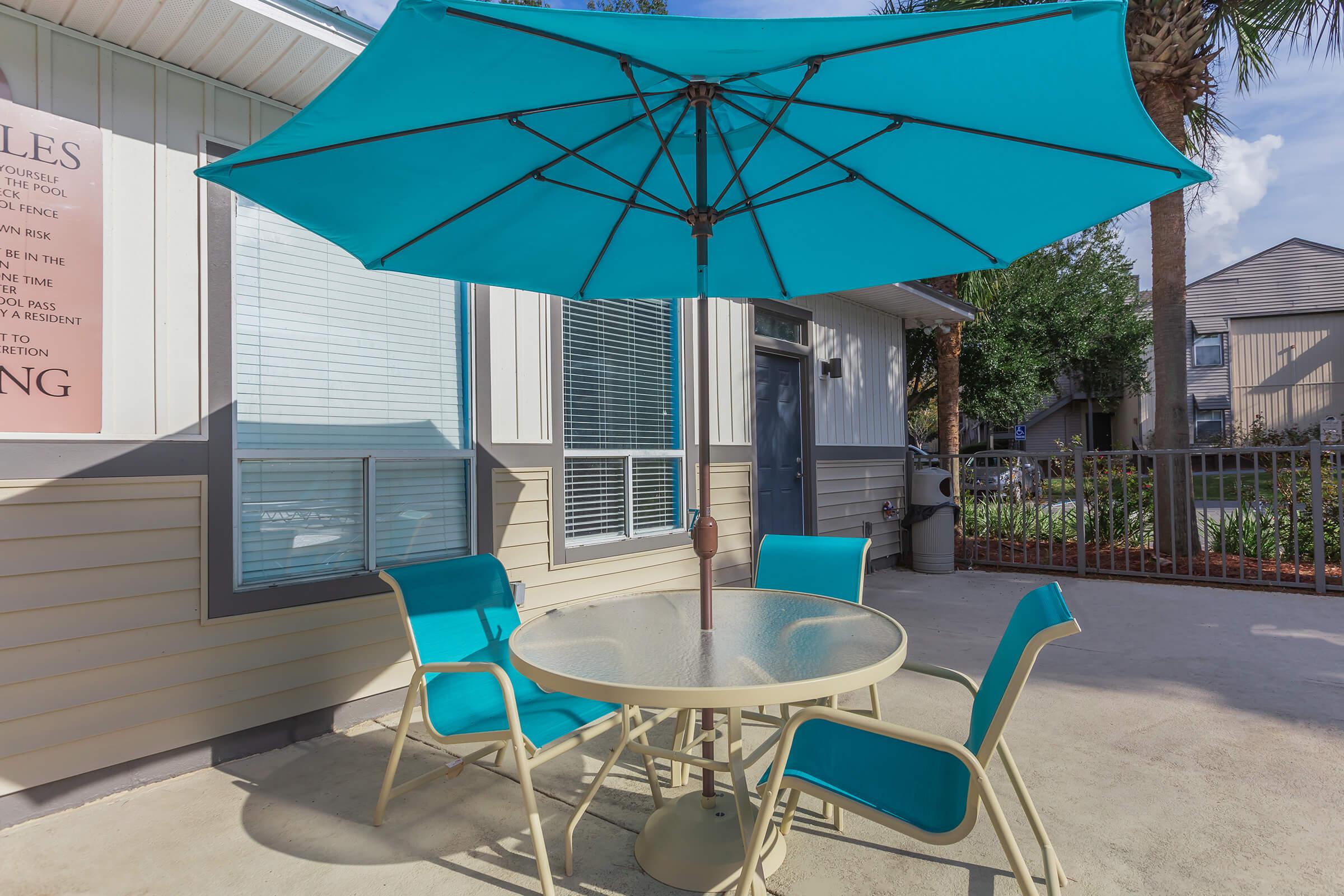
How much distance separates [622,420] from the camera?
459cm

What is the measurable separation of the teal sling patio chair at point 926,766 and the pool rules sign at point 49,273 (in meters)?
2.68

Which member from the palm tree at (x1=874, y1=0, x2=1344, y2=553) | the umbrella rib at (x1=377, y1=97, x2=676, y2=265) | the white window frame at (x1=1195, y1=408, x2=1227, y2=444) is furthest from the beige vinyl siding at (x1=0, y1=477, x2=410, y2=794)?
the white window frame at (x1=1195, y1=408, x2=1227, y2=444)

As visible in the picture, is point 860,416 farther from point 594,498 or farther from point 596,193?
point 596,193

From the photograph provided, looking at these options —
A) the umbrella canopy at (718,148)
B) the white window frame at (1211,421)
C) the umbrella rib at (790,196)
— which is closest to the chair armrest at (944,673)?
the umbrella canopy at (718,148)

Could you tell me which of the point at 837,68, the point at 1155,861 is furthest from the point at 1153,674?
the point at 837,68

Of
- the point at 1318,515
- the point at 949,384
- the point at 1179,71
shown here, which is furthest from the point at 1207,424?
the point at 1318,515

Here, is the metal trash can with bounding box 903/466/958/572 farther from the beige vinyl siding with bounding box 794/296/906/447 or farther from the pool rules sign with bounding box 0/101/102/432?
the pool rules sign with bounding box 0/101/102/432

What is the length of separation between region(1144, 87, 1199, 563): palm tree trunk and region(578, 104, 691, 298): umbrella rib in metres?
6.15

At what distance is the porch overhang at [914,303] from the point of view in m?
6.80

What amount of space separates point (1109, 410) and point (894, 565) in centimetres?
1767

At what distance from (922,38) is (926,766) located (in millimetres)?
1718

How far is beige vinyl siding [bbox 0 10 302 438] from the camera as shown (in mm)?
2486

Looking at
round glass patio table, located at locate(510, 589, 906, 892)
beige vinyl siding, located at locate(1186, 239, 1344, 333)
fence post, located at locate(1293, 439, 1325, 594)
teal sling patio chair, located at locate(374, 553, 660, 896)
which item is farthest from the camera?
beige vinyl siding, located at locate(1186, 239, 1344, 333)

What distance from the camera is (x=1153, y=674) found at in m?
3.75
